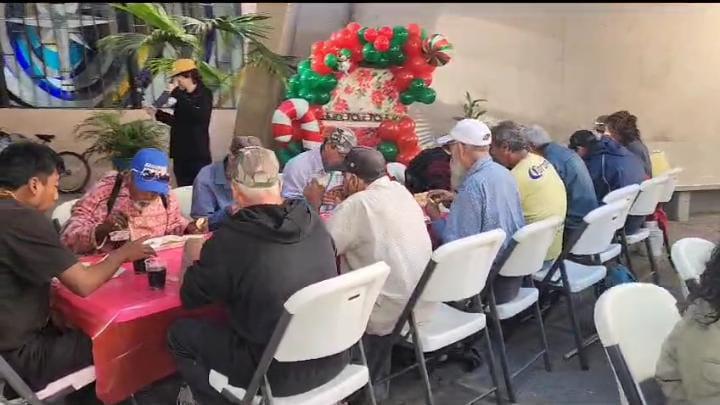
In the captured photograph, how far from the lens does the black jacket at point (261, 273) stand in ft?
6.19

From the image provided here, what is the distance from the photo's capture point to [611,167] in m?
4.03

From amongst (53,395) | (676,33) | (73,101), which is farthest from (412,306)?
(676,33)

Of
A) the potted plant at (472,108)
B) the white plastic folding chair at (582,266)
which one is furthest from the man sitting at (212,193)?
the potted plant at (472,108)

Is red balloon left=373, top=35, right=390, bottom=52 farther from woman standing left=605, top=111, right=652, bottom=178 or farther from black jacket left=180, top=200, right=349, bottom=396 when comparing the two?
black jacket left=180, top=200, right=349, bottom=396

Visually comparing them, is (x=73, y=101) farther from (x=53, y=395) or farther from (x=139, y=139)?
(x=53, y=395)

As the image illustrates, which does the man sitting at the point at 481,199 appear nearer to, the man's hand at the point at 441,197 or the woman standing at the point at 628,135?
the man's hand at the point at 441,197

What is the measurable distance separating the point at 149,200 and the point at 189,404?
93cm

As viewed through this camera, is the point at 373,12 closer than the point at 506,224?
No

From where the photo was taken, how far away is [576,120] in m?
7.21

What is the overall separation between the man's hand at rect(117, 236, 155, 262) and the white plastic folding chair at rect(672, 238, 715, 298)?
1.80 metres

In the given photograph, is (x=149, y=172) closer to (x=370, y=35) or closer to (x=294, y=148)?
(x=294, y=148)

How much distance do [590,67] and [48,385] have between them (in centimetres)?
651

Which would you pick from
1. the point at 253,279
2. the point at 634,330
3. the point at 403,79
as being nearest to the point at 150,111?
the point at 403,79


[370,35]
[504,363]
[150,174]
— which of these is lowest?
[504,363]
